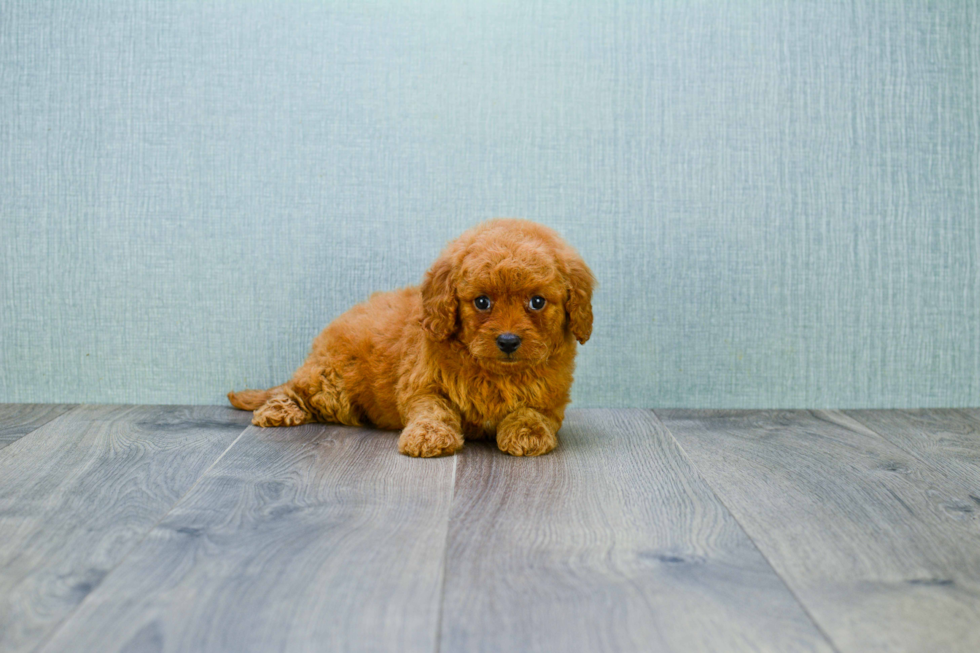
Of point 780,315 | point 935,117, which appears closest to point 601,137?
point 780,315

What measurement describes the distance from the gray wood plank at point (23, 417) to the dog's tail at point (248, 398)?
50cm

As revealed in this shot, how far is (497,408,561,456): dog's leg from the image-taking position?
1924mm

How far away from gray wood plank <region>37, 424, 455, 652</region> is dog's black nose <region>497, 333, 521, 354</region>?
0.99 feet

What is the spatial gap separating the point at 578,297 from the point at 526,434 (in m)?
0.36

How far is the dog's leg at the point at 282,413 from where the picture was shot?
87.3 inches

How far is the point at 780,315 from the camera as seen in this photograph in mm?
2488

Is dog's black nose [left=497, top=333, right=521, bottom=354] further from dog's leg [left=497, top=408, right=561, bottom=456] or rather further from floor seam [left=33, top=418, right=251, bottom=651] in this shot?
floor seam [left=33, top=418, right=251, bottom=651]

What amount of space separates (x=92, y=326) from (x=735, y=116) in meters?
2.13

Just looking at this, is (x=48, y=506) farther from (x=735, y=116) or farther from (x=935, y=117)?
(x=935, y=117)

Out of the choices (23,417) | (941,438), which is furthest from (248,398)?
(941,438)

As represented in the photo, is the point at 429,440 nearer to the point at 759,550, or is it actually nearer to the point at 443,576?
the point at 443,576

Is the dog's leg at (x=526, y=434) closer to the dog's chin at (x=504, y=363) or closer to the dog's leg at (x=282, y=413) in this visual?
the dog's chin at (x=504, y=363)

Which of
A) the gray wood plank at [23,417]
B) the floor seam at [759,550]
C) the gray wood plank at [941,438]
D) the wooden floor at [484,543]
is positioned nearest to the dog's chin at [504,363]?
the wooden floor at [484,543]

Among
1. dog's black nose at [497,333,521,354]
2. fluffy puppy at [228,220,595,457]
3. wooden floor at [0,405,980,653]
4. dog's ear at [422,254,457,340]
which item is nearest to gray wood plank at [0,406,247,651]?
wooden floor at [0,405,980,653]
